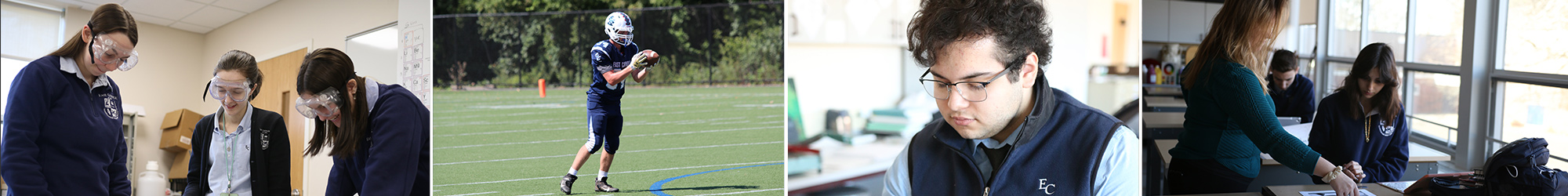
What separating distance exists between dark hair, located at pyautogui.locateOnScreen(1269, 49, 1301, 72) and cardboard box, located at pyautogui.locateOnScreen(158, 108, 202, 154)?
384cm

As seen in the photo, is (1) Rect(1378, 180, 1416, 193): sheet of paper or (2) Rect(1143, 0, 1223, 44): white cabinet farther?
(2) Rect(1143, 0, 1223, 44): white cabinet

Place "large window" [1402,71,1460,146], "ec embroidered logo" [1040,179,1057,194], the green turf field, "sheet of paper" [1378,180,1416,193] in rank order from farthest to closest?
the green turf field, "large window" [1402,71,1460,146], "ec embroidered logo" [1040,179,1057,194], "sheet of paper" [1378,180,1416,193]

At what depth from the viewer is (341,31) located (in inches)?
114

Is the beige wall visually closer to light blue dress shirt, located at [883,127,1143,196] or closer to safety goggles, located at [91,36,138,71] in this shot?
safety goggles, located at [91,36,138,71]

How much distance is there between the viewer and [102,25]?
2654 millimetres

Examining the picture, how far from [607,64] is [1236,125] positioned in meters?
2.33

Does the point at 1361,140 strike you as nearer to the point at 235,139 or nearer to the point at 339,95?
the point at 339,95

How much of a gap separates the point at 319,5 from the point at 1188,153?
3262 mm

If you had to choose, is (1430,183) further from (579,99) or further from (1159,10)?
(579,99)

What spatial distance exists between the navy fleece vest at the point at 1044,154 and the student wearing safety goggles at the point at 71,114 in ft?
9.23

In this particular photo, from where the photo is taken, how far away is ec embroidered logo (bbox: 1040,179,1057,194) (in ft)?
9.57

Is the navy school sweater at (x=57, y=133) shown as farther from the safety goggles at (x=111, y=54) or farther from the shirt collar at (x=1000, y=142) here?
the shirt collar at (x=1000, y=142)

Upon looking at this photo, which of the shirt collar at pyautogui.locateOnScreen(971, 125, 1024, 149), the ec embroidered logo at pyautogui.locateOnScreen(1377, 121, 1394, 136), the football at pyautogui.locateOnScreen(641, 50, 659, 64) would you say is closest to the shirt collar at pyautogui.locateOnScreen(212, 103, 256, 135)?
the football at pyautogui.locateOnScreen(641, 50, 659, 64)

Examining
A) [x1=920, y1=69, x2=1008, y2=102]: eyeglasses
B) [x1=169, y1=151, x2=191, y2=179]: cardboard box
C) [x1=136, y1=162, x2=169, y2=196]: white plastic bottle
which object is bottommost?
[x1=136, y1=162, x2=169, y2=196]: white plastic bottle
